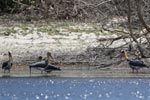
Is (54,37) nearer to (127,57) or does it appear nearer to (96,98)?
(127,57)

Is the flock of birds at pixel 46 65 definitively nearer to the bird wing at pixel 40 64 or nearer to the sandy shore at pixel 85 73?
the bird wing at pixel 40 64

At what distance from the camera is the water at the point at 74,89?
46.0 ft

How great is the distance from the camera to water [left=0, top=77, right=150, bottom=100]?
14.0 metres

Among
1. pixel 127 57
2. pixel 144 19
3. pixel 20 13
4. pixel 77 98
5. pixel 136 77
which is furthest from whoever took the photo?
pixel 20 13

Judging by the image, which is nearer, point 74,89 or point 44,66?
point 74,89

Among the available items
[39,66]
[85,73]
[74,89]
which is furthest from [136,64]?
[74,89]

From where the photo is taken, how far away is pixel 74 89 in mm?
15016

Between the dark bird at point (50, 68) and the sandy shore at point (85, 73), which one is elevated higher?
the dark bird at point (50, 68)

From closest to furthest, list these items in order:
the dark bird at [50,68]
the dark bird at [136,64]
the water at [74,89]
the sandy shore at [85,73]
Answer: the water at [74,89] < the sandy shore at [85,73] < the dark bird at [136,64] < the dark bird at [50,68]

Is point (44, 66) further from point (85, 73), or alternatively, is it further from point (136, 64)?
point (136, 64)

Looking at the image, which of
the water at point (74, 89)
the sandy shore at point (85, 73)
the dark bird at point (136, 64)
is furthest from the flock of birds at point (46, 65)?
the water at point (74, 89)

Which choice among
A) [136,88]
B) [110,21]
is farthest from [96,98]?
[110,21]

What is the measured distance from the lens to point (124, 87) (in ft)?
50.0

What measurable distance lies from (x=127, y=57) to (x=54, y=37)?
3082mm
